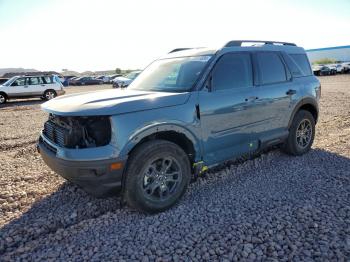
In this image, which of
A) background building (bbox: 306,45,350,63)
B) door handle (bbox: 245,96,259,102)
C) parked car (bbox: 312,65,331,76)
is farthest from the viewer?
background building (bbox: 306,45,350,63)

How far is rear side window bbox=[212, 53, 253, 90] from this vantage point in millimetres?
4098

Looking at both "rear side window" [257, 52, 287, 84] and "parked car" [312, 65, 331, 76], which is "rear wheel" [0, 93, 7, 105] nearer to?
"rear side window" [257, 52, 287, 84]

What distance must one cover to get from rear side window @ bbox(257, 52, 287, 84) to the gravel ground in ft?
4.73

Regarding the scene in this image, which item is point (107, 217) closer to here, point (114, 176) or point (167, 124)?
point (114, 176)

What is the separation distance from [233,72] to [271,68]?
0.97 metres

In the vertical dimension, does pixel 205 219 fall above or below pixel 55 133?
below

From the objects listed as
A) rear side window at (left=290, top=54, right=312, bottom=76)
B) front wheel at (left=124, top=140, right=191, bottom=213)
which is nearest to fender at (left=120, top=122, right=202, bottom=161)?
front wheel at (left=124, top=140, right=191, bottom=213)

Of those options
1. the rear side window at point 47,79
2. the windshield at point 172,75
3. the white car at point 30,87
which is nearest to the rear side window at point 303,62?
the windshield at point 172,75

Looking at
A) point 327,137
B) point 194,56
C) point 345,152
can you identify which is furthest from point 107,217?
point 327,137

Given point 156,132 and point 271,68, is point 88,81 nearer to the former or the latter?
point 271,68

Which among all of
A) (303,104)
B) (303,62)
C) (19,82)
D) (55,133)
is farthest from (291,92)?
(19,82)

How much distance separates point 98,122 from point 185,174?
125cm

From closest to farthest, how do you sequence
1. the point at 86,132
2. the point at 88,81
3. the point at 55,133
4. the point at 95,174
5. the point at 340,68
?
the point at 95,174 < the point at 86,132 < the point at 55,133 < the point at 340,68 < the point at 88,81

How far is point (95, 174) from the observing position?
3201 millimetres
